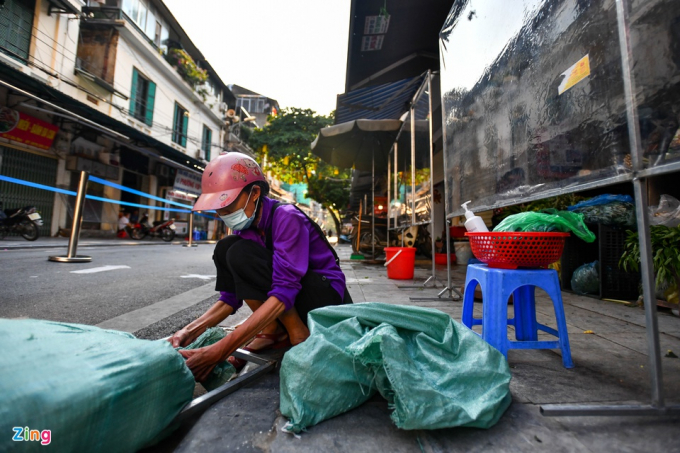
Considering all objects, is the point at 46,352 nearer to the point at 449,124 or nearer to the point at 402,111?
the point at 449,124

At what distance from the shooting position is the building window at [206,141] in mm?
18766

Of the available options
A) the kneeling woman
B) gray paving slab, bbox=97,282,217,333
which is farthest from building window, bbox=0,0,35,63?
the kneeling woman

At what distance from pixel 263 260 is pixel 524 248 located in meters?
1.18

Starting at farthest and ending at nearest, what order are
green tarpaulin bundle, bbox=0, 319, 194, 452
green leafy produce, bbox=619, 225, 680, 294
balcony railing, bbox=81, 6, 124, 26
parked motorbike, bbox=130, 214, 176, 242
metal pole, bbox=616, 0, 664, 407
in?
parked motorbike, bbox=130, 214, 176, 242 → balcony railing, bbox=81, 6, 124, 26 → green leafy produce, bbox=619, 225, 680, 294 → metal pole, bbox=616, 0, 664, 407 → green tarpaulin bundle, bbox=0, 319, 194, 452

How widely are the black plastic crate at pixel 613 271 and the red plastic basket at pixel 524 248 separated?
6.98 ft

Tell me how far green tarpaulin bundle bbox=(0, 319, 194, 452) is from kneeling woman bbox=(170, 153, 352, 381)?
1.24 ft

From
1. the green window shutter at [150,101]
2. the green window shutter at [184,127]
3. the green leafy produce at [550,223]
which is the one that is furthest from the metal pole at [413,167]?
the green window shutter at [184,127]

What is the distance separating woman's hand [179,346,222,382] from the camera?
117cm

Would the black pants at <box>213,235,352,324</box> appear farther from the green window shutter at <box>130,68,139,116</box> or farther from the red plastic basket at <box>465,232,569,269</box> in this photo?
the green window shutter at <box>130,68,139,116</box>

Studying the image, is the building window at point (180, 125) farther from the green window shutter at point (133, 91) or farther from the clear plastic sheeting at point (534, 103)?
the clear plastic sheeting at point (534, 103)

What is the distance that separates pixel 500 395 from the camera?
3.25ft

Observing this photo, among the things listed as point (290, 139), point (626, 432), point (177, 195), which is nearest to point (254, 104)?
point (177, 195)

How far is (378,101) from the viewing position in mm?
6320

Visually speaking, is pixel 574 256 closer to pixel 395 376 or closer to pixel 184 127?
pixel 395 376
